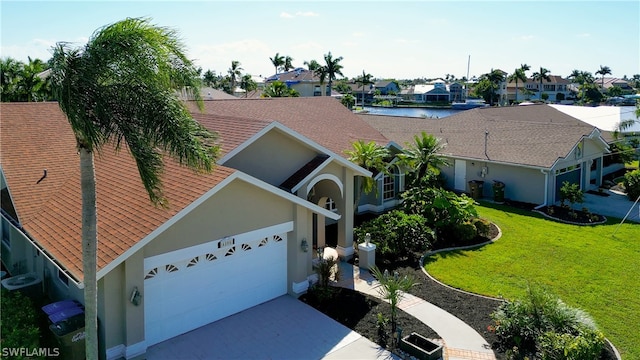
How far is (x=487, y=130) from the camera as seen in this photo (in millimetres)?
30750

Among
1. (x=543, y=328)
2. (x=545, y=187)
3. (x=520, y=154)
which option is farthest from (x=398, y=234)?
(x=520, y=154)

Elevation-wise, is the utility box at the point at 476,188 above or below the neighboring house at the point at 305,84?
below

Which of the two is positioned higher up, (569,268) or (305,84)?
(305,84)

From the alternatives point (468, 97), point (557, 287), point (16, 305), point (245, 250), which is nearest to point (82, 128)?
Result: point (245, 250)

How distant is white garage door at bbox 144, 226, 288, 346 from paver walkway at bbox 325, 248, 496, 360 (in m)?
2.62

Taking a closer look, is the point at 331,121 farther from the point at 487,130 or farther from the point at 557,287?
the point at 557,287

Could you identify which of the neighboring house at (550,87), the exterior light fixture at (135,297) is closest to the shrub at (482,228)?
the exterior light fixture at (135,297)

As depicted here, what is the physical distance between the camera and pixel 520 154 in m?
26.8

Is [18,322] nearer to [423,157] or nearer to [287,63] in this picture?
[423,157]

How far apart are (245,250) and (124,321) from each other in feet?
11.8

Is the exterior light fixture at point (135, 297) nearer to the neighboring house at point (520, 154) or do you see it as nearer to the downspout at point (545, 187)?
the neighboring house at point (520, 154)

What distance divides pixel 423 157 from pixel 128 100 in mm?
16837

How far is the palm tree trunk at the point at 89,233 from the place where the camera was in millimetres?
7973

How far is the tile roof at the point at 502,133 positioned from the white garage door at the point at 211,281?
1700cm
